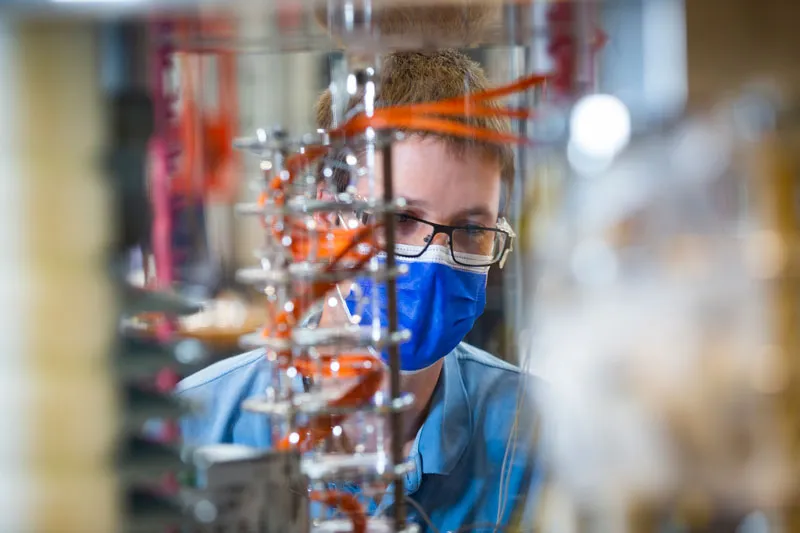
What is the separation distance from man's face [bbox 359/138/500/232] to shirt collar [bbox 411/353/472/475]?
66mm

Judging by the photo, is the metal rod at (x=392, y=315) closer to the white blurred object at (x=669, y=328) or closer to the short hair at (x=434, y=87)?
the short hair at (x=434, y=87)

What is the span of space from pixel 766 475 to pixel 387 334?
0.44m

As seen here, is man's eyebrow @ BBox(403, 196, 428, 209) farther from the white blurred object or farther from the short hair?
the white blurred object

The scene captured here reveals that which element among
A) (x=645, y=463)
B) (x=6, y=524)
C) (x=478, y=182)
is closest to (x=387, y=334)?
(x=478, y=182)

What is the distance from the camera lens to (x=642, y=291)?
0.65m

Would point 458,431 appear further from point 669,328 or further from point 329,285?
point 669,328

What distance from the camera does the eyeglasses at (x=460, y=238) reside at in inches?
16.0

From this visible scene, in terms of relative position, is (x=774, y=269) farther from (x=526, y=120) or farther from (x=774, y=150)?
A: (x=526, y=120)

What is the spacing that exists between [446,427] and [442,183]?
114 mm

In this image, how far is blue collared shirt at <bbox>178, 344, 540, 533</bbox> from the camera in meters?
0.42

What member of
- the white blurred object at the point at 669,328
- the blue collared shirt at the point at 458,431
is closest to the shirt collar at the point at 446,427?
the blue collared shirt at the point at 458,431

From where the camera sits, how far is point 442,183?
16.5 inches

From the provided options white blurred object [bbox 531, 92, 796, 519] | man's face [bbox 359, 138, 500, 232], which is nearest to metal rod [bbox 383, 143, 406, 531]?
man's face [bbox 359, 138, 500, 232]

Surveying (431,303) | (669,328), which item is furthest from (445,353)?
(669,328)
